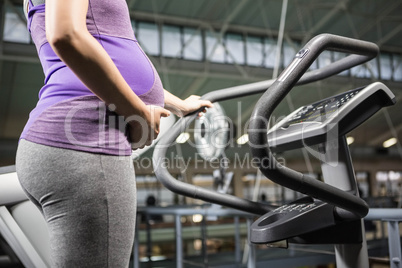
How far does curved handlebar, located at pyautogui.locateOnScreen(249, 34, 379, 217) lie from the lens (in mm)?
631

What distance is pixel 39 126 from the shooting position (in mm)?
576

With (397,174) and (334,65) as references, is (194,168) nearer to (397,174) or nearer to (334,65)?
(397,174)

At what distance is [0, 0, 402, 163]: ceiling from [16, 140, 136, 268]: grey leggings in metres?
4.52

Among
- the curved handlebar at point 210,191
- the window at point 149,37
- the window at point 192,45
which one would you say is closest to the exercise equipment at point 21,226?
the curved handlebar at point 210,191

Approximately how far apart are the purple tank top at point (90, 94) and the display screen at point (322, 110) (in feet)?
1.23

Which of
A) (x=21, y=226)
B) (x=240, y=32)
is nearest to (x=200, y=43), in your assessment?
(x=240, y=32)

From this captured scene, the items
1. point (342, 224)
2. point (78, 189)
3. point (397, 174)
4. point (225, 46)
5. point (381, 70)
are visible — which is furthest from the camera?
point (225, 46)


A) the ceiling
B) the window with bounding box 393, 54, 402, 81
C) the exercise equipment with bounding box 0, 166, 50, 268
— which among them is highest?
the ceiling

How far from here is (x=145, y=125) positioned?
0.60 metres

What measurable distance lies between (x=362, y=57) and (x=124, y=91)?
57 cm

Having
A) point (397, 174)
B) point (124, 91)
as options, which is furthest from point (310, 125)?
point (397, 174)

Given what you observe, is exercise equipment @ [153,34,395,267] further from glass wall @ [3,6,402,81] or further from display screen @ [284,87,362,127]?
glass wall @ [3,6,402,81]


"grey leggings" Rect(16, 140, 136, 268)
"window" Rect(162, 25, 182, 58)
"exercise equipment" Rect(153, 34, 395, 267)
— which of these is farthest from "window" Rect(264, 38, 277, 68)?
"grey leggings" Rect(16, 140, 136, 268)

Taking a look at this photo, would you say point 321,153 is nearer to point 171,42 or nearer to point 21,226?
point 21,226
